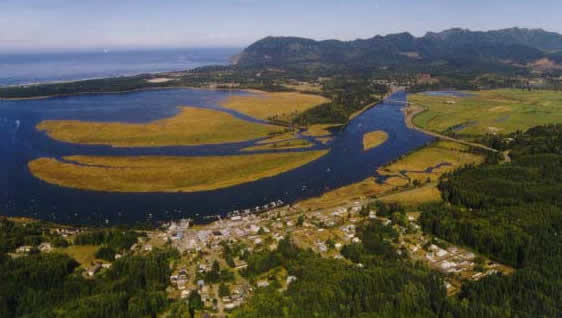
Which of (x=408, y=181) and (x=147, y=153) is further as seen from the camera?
(x=147, y=153)

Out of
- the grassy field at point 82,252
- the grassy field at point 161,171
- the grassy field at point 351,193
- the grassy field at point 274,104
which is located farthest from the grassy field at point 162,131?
the grassy field at point 82,252

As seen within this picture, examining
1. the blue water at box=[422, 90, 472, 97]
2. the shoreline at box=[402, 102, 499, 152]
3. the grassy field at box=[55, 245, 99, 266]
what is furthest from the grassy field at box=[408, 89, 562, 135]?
the grassy field at box=[55, 245, 99, 266]

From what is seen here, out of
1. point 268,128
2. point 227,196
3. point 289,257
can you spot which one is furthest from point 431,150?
point 289,257

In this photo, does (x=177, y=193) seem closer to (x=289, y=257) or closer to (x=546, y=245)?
(x=289, y=257)

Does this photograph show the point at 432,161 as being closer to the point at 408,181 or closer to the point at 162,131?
the point at 408,181

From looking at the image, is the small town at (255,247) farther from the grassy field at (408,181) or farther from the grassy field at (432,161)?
the grassy field at (432,161)

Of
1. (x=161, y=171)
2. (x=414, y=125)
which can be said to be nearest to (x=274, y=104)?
(x=414, y=125)

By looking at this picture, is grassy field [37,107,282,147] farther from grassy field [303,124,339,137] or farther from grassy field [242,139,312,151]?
grassy field [303,124,339,137]
